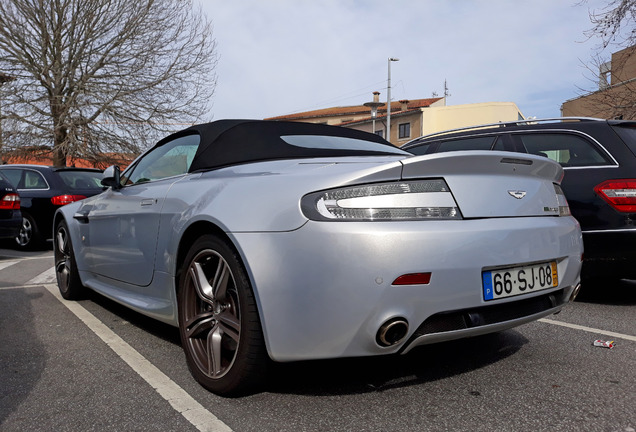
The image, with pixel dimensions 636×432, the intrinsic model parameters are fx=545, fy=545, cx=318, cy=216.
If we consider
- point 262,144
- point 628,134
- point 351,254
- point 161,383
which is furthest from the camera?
point 628,134

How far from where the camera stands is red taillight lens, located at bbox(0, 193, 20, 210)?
317 inches

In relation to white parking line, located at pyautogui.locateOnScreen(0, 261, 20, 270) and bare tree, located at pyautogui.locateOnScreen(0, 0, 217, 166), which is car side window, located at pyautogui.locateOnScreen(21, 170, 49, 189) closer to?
white parking line, located at pyautogui.locateOnScreen(0, 261, 20, 270)

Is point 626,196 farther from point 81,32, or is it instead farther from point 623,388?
point 81,32

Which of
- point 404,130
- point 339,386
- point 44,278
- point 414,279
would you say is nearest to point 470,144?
point 339,386

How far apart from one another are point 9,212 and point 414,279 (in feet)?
25.6

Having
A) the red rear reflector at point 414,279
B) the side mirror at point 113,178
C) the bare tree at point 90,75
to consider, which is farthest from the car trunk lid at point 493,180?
the bare tree at point 90,75

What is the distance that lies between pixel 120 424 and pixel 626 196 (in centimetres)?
389

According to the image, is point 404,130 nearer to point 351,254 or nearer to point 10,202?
point 10,202

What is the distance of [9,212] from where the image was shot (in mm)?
8117

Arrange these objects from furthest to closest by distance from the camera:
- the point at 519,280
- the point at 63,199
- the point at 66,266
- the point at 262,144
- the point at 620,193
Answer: the point at 63,199, the point at 66,266, the point at 620,193, the point at 262,144, the point at 519,280

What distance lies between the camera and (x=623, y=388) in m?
2.56

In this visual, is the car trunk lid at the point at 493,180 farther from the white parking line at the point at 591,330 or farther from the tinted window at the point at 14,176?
the tinted window at the point at 14,176

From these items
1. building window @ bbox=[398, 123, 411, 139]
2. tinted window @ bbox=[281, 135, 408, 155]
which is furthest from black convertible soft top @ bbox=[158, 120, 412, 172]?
building window @ bbox=[398, 123, 411, 139]

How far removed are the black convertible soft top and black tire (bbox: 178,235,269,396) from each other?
0.61 m
